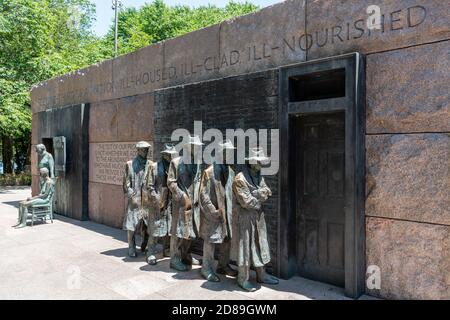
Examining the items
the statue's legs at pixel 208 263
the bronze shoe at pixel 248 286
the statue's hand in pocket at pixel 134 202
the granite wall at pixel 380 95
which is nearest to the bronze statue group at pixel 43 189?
the granite wall at pixel 380 95

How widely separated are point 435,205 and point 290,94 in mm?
2233

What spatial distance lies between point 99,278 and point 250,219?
2.30m

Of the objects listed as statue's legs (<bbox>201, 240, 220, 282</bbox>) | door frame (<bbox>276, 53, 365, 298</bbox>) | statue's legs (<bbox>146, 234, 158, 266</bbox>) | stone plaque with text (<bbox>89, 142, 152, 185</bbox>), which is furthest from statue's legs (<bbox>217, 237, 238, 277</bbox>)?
stone plaque with text (<bbox>89, 142, 152, 185</bbox>)

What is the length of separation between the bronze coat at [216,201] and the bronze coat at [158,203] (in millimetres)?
976

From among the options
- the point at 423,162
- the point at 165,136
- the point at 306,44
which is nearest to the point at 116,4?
the point at 165,136

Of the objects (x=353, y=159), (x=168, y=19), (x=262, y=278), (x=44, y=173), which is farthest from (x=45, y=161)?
(x=168, y=19)

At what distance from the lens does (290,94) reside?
4.95 m

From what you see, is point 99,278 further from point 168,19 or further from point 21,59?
point 168,19

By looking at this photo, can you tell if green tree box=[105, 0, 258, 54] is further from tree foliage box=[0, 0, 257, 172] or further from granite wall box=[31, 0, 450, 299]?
granite wall box=[31, 0, 450, 299]

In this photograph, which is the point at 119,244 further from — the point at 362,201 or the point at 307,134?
the point at 362,201

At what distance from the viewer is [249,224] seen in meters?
4.52

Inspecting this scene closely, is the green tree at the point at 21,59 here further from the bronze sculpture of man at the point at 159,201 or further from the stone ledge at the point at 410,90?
the stone ledge at the point at 410,90

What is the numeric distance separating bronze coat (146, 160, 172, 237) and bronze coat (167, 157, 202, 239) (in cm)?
32
